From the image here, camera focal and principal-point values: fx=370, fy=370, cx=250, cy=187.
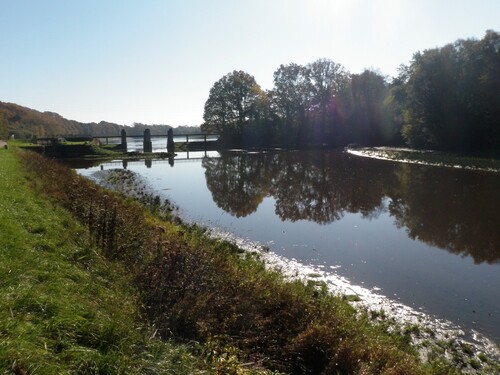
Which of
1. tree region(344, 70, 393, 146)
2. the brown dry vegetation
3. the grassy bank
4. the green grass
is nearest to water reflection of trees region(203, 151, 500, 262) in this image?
the brown dry vegetation

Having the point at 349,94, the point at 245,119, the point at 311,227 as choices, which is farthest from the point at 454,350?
the point at 245,119

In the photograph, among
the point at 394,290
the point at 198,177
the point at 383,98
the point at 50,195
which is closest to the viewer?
the point at 394,290

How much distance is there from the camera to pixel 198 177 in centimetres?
3303

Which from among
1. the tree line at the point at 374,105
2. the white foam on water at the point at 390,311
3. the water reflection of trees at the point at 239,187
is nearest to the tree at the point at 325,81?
the tree line at the point at 374,105

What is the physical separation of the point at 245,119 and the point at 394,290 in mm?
74958

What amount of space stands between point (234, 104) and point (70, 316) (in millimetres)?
80044

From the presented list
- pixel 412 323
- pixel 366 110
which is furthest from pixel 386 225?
pixel 366 110

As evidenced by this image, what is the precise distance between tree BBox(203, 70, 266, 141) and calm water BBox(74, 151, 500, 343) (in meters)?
50.9

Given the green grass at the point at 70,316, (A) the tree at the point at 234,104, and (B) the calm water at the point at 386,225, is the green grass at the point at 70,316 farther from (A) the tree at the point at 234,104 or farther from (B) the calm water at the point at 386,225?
(A) the tree at the point at 234,104

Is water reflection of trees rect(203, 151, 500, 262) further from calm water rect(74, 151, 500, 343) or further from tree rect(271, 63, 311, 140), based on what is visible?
tree rect(271, 63, 311, 140)

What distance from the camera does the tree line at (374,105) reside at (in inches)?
1763

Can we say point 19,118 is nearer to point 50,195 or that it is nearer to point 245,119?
point 245,119

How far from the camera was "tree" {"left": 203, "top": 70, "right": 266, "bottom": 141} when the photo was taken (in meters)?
80.8

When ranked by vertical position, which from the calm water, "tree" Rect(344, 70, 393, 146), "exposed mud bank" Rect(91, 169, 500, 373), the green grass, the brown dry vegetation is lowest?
"exposed mud bank" Rect(91, 169, 500, 373)
